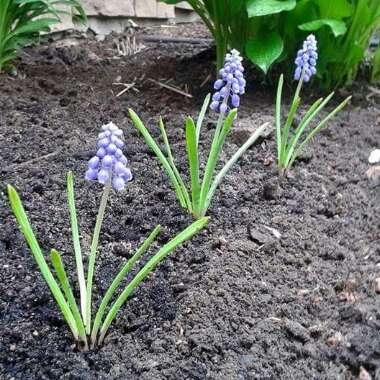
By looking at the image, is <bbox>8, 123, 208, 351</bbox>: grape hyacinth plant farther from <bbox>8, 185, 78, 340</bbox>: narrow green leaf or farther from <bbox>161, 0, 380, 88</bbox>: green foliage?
<bbox>161, 0, 380, 88</bbox>: green foliage

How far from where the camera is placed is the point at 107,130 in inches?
42.8

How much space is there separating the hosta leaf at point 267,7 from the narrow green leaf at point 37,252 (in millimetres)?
1671

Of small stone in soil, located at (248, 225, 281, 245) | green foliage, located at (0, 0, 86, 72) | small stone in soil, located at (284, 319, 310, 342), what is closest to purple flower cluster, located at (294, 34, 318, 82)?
small stone in soil, located at (248, 225, 281, 245)

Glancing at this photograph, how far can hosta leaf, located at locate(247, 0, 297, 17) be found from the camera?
8.04ft

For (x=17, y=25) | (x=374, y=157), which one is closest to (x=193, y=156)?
(x=374, y=157)

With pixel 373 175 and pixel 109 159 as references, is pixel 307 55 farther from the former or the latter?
pixel 109 159

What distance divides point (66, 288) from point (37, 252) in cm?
10

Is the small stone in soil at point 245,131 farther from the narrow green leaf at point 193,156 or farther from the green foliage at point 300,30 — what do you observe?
the narrow green leaf at point 193,156

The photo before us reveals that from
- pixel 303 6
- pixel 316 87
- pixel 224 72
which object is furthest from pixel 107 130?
pixel 316 87

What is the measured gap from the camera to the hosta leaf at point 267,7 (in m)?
2.45

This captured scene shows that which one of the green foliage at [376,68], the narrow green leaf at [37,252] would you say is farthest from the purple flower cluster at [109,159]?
the green foliage at [376,68]

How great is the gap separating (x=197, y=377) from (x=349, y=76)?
91.1 inches

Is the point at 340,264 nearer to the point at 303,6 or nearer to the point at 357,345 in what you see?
the point at 357,345

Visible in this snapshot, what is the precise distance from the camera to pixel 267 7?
2479 mm
